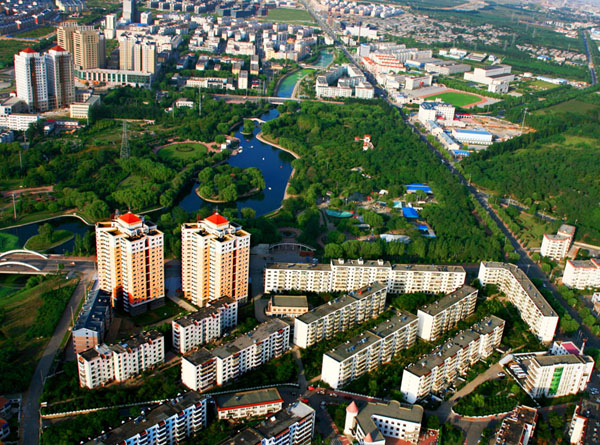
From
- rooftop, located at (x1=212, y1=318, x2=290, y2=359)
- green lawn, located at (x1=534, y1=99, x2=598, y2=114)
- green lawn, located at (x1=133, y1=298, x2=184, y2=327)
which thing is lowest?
green lawn, located at (x1=133, y1=298, x2=184, y2=327)

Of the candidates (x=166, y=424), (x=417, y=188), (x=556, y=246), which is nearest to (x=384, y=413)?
(x=166, y=424)

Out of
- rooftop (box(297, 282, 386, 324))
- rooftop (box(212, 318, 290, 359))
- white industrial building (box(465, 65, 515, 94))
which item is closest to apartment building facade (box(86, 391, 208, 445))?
rooftop (box(212, 318, 290, 359))

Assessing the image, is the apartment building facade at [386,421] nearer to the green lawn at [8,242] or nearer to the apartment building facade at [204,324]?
the apartment building facade at [204,324]

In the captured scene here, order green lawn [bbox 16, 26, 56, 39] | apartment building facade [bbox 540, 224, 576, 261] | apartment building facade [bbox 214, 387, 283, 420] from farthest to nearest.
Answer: green lawn [bbox 16, 26, 56, 39], apartment building facade [bbox 540, 224, 576, 261], apartment building facade [bbox 214, 387, 283, 420]

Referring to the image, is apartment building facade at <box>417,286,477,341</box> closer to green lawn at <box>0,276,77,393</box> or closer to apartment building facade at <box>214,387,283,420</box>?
apartment building facade at <box>214,387,283,420</box>

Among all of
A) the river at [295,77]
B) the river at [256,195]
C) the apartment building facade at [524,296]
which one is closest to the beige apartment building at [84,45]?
the river at [295,77]

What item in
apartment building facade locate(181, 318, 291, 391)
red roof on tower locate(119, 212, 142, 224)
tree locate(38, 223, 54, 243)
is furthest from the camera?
tree locate(38, 223, 54, 243)

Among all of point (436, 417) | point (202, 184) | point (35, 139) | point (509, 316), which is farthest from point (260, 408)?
point (35, 139)
